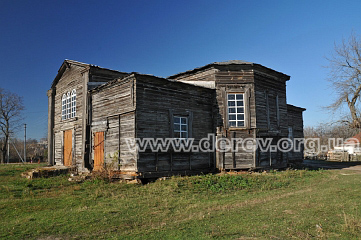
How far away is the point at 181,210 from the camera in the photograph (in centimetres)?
748

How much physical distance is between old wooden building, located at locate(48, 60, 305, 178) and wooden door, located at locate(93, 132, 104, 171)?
5cm

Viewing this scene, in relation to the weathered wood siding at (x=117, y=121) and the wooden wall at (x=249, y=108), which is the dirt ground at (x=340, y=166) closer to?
the wooden wall at (x=249, y=108)

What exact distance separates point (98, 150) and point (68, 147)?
3.94 m

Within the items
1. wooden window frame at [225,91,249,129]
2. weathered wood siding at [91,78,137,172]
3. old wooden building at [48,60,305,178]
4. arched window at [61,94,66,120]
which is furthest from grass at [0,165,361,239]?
arched window at [61,94,66,120]

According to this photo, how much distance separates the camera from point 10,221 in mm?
6547

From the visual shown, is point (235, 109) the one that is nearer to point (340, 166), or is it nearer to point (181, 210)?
point (181, 210)

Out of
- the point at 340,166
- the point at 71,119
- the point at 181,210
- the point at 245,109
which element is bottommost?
the point at 340,166

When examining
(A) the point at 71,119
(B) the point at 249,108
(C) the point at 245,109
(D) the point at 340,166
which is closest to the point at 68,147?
(A) the point at 71,119

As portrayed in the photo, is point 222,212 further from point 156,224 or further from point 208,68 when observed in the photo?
point 208,68

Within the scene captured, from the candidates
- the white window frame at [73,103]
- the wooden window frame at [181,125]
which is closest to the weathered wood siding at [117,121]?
the wooden window frame at [181,125]

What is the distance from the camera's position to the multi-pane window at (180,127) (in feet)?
43.9

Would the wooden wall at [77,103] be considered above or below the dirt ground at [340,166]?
above

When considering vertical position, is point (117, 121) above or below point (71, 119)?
below

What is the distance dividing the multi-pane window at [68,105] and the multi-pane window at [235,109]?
942 cm
